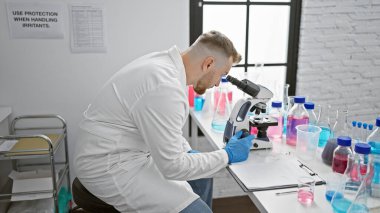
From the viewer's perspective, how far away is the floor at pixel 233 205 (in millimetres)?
2828

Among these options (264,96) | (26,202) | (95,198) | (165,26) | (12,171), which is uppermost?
(165,26)

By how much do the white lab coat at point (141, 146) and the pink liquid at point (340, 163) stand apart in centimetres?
45

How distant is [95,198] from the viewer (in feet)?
5.35

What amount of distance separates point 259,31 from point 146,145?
1.67 m

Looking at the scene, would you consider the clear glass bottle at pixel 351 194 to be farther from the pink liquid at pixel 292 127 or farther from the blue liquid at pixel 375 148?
the pink liquid at pixel 292 127

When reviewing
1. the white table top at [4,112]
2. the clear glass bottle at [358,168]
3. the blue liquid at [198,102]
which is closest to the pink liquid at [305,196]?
the clear glass bottle at [358,168]

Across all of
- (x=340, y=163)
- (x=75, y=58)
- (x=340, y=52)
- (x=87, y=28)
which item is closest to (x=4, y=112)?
(x=75, y=58)

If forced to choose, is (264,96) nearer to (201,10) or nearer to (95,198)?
(95,198)

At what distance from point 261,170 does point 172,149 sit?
1.36 ft

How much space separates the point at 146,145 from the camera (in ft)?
5.32

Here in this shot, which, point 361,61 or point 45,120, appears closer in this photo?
point 45,120

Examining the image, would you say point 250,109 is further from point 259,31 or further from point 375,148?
point 259,31

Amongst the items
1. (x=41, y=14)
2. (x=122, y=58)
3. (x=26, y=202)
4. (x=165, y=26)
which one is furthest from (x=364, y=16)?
(x=26, y=202)

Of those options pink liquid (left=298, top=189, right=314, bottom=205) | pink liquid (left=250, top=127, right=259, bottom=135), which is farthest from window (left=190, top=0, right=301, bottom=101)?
pink liquid (left=298, top=189, right=314, bottom=205)
